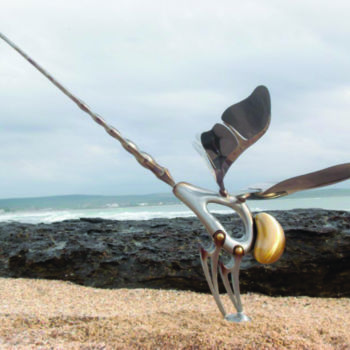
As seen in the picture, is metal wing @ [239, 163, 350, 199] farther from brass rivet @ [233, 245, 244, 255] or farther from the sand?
the sand

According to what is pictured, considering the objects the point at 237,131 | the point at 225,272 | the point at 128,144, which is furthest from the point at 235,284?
the point at 128,144

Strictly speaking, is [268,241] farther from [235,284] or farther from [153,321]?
[153,321]

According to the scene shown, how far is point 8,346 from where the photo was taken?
2.58m

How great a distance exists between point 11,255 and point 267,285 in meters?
2.48

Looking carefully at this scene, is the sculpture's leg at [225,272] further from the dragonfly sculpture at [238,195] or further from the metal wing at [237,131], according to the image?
the metal wing at [237,131]

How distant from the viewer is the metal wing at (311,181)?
2928 mm

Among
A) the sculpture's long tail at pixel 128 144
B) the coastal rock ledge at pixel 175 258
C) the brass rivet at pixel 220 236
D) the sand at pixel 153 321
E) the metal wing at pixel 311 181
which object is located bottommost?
the sand at pixel 153 321

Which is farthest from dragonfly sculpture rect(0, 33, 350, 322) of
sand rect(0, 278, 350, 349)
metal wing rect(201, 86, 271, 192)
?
sand rect(0, 278, 350, 349)

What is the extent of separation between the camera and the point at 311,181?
9.67ft

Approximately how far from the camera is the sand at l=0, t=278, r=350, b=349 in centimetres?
251

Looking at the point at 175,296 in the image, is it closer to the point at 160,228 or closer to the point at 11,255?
the point at 160,228

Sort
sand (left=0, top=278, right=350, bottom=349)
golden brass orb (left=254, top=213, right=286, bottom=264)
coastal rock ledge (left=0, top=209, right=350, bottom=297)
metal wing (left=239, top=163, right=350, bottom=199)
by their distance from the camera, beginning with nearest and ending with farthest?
sand (left=0, top=278, right=350, bottom=349), golden brass orb (left=254, top=213, right=286, bottom=264), metal wing (left=239, top=163, right=350, bottom=199), coastal rock ledge (left=0, top=209, right=350, bottom=297)

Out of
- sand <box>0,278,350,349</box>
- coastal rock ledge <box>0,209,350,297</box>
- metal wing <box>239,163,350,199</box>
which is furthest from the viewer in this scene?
coastal rock ledge <box>0,209,350,297</box>

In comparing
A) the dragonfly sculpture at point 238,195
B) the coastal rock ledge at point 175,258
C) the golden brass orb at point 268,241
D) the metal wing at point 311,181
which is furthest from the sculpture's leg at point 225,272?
the coastal rock ledge at point 175,258
